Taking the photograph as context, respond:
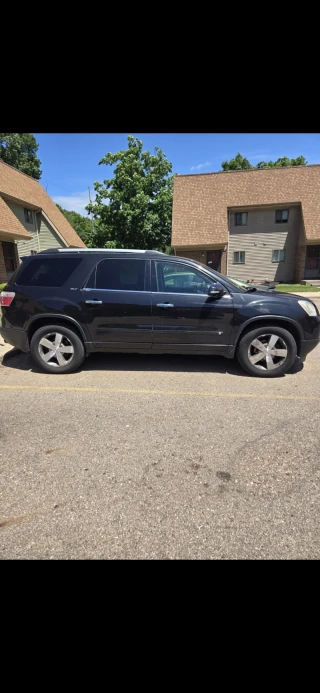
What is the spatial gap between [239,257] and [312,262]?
15.9 ft

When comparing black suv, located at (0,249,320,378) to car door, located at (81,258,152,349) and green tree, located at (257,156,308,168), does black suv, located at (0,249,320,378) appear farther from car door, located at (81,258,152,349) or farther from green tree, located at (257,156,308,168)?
green tree, located at (257,156,308,168)

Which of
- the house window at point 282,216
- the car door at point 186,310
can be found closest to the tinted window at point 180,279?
the car door at point 186,310

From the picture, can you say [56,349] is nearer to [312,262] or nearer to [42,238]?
[42,238]

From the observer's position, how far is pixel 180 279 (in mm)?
4566

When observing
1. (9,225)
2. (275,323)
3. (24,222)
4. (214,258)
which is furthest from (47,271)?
(214,258)

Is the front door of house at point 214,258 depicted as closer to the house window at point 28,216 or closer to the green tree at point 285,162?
the house window at point 28,216

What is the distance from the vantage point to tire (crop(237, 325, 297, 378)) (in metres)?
4.45

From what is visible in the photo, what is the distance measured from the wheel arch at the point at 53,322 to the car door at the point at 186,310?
3.61 ft

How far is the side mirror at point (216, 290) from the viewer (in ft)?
14.2
